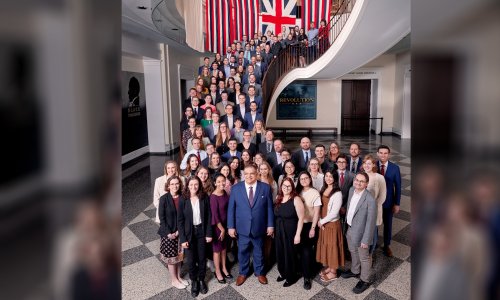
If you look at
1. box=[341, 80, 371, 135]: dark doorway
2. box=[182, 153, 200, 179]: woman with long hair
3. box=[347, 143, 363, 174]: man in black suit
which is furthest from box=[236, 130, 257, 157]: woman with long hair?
box=[341, 80, 371, 135]: dark doorway

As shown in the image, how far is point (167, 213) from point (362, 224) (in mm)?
2090

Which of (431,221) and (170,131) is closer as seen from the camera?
(431,221)

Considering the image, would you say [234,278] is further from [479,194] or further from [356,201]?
[479,194]

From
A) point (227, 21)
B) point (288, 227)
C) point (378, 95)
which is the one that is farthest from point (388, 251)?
point (378, 95)

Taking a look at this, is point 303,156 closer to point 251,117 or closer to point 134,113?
point 251,117

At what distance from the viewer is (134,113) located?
10742mm

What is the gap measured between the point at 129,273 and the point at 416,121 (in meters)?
4.27

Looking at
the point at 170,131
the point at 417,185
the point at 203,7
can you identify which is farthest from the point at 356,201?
→ the point at 203,7

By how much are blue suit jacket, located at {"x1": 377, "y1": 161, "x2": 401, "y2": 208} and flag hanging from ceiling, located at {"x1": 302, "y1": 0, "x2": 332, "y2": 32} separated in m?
10.9

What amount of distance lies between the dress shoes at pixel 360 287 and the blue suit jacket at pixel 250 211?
111 cm

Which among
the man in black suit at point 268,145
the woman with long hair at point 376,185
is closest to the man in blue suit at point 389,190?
the woman with long hair at point 376,185

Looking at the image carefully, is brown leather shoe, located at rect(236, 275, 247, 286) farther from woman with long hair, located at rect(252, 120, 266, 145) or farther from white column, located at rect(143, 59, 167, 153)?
white column, located at rect(143, 59, 167, 153)

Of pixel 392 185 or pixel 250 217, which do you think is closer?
pixel 250 217

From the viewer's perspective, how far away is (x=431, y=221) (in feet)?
1.22
